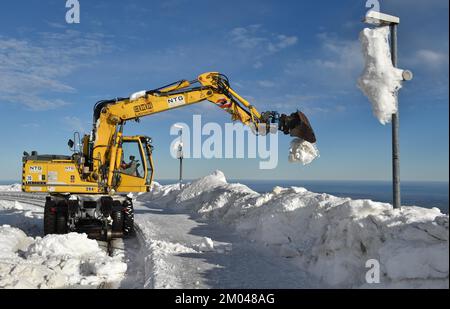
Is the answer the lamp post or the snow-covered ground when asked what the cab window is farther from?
the lamp post

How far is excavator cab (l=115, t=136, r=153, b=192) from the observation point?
1396 cm

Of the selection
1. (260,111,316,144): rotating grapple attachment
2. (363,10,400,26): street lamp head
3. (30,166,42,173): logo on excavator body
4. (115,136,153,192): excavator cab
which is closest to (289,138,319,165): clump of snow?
(260,111,316,144): rotating grapple attachment

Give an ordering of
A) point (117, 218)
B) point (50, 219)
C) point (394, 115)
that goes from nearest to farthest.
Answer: point (394, 115)
point (50, 219)
point (117, 218)

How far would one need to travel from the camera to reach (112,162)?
13.4 metres

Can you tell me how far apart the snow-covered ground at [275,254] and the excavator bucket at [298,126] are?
183cm

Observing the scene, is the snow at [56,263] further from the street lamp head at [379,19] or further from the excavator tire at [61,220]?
the street lamp head at [379,19]

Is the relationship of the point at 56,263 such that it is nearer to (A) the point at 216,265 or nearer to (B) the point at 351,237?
(A) the point at 216,265

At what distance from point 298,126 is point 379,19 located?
4.48 metres

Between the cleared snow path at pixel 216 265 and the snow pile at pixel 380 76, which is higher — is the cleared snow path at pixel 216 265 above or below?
below

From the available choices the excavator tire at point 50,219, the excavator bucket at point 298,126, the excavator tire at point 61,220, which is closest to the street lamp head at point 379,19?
the excavator bucket at point 298,126

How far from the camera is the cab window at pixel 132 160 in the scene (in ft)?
46.0

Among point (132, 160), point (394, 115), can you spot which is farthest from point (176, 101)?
point (394, 115)
